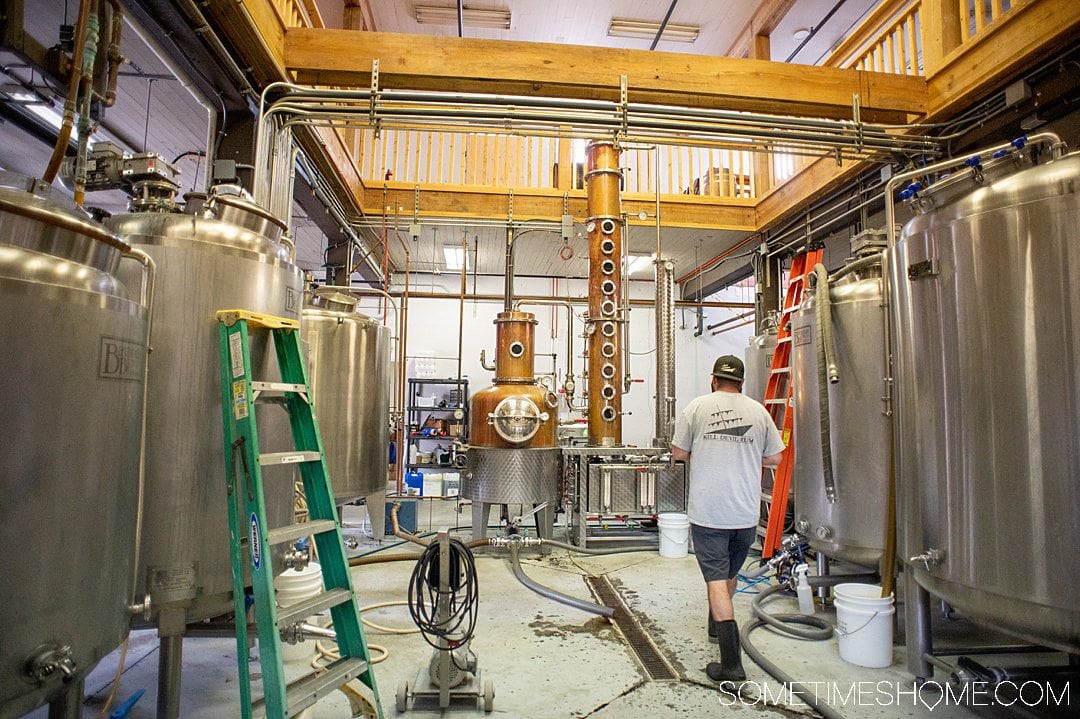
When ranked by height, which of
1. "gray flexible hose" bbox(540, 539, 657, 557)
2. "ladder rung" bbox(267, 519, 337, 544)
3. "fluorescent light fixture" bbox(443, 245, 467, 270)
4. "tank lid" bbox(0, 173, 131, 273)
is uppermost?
"fluorescent light fixture" bbox(443, 245, 467, 270)

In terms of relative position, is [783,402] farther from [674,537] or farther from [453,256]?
[453,256]

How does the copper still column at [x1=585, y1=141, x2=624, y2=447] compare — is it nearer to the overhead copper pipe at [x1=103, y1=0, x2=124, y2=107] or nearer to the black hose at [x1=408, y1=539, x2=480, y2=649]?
the black hose at [x1=408, y1=539, x2=480, y2=649]

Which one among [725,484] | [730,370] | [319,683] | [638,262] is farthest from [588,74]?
[638,262]

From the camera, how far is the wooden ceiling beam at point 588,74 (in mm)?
4293

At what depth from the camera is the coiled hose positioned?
8.19 ft

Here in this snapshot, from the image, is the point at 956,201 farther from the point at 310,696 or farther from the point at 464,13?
the point at 464,13

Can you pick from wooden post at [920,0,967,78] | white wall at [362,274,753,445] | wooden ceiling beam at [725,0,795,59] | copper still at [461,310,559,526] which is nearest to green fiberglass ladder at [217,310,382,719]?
copper still at [461,310,559,526]

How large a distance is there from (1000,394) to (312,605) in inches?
102

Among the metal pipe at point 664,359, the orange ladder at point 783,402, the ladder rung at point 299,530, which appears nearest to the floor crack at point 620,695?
the ladder rung at point 299,530

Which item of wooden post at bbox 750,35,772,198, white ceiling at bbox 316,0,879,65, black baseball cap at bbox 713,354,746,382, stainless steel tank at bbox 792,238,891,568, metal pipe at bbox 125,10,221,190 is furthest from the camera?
white ceiling at bbox 316,0,879,65

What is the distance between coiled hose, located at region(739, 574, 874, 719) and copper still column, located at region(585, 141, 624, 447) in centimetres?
216

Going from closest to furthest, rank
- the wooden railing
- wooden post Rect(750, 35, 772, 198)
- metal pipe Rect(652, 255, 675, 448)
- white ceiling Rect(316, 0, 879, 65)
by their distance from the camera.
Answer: metal pipe Rect(652, 255, 675, 448) → the wooden railing → wooden post Rect(750, 35, 772, 198) → white ceiling Rect(316, 0, 879, 65)

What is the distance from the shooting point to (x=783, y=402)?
4719mm

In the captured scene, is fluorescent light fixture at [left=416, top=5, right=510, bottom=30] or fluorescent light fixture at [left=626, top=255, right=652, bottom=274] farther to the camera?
fluorescent light fixture at [left=626, top=255, right=652, bottom=274]
